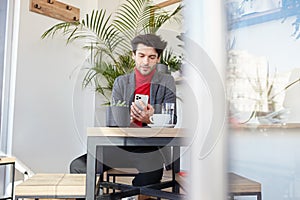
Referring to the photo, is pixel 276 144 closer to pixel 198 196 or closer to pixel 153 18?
pixel 198 196

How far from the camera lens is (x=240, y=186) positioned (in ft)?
1.57

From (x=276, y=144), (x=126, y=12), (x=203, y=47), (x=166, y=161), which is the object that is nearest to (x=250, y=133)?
(x=276, y=144)

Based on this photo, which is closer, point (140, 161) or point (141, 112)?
point (141, 112)

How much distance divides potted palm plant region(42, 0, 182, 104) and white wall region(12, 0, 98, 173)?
0.13 metres

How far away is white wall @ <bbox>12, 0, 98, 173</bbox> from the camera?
2891mm

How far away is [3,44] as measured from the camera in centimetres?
288

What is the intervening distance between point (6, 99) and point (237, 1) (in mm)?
2768

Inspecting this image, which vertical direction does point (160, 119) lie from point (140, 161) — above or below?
above

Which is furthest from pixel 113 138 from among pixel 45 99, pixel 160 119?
pixel 45 99

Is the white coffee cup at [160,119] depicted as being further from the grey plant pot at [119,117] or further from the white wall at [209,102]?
the white wall at [209,102]

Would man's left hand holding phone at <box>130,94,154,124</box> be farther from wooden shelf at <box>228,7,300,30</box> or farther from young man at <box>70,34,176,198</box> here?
wooden shelf at <box>228,7,300,30</box>

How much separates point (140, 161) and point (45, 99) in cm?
170

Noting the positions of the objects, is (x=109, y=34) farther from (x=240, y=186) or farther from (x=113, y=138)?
(x=240, y=186)

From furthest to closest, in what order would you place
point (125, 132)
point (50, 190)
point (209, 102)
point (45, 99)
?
point (45, 99), point (50, 190), point (125, 132), point (209, 102)
